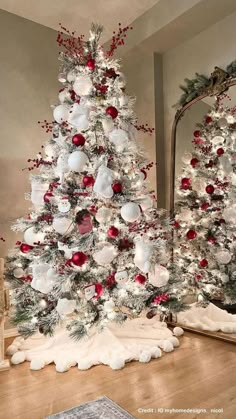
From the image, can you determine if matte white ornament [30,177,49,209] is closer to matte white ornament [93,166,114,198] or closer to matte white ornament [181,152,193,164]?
matte white ornament [93,166,114,198]

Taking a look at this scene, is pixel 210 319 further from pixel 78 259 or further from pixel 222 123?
pixel 222 123

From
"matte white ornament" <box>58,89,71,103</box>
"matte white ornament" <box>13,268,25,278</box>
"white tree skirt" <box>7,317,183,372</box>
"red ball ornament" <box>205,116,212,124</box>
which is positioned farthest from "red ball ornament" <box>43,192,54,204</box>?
"red ball ornament" <box>205,116,212,124</box>

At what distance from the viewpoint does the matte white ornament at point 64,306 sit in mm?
2260

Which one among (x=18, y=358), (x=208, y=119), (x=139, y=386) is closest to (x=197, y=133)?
(x=208, y=119)

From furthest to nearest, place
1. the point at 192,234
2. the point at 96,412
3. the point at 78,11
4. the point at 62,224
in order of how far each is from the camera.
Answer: the point at 78,11 → the point at 192,234 → the point at 62,224 → the point at 96,412

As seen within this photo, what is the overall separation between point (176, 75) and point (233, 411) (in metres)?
2.99

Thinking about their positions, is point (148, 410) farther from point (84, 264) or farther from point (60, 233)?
point (60, 233)

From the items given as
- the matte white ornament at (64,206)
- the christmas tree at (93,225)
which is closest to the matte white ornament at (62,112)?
the christmas tree at (93,225)

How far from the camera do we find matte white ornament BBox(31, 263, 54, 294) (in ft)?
7.49

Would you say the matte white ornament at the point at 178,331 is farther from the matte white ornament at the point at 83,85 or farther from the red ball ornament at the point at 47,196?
the matte white ornament at the point at 83,85

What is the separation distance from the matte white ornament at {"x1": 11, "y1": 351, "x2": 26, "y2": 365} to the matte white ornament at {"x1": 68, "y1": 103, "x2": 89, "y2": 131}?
1626 millimetres

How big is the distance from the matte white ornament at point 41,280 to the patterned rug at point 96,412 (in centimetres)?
74

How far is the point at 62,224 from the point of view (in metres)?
2.33

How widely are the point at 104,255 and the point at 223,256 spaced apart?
1094 millimetres
